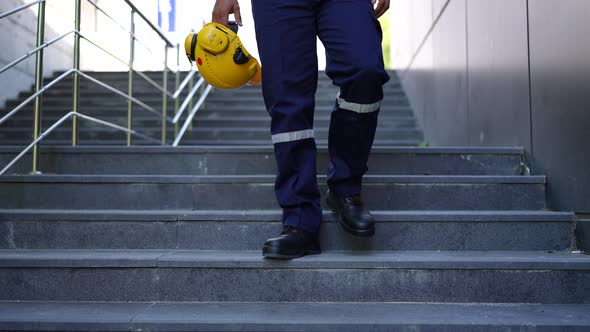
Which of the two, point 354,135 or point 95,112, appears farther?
point 95,112

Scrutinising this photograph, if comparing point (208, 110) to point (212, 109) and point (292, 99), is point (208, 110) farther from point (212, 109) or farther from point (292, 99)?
point (292, 99)

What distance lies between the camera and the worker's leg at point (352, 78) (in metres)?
1.67

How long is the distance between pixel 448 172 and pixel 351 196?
36.0 inches

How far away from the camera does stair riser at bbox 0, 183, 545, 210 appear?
7.07ft

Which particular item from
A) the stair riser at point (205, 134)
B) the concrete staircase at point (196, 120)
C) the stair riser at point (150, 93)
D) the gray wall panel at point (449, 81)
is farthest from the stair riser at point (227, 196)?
the stair riser at point (150, 93)

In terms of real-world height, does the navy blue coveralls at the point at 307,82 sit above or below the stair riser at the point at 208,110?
below

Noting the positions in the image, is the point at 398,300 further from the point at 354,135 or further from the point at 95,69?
the point at 95,69

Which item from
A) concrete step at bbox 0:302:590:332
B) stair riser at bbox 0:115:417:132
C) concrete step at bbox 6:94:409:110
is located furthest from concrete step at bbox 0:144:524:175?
concrete step at bbox 6:94:409:110

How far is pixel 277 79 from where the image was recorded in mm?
1722

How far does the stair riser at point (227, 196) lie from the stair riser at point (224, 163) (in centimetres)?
35

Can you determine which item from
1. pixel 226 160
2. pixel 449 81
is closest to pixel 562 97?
pixel 226 160

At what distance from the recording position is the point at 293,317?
149 centimetres

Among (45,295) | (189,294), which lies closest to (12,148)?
(45,295)

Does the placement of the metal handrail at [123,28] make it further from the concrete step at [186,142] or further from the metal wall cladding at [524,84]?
the metal wall cladding at [524,84]
